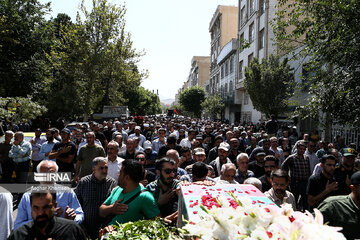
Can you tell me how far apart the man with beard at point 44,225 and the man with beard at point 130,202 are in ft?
1.85

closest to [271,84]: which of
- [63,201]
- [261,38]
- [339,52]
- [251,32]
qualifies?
[261,38]

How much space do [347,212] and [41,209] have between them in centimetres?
303

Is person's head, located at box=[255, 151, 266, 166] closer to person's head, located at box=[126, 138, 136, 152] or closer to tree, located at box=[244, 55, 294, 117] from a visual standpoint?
person's head, located at box=[126, 138, 136, 152]

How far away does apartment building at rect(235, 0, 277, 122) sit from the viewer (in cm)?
2770

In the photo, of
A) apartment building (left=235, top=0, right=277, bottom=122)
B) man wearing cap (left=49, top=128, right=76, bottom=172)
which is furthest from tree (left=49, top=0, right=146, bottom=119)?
man wearing cap (left=49, top=128, right=76, bottom=172)

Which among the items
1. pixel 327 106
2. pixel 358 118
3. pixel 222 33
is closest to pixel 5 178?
pixel 327 106

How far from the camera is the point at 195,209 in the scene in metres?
2.47

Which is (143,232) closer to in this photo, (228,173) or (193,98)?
(228,173)

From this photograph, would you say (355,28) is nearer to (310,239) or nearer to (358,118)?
(358,118)

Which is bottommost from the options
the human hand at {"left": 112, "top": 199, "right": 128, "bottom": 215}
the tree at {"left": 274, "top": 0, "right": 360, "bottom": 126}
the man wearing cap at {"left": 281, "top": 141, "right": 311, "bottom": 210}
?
the man wearing cap at {"left": 281, "top": 141, "right": 311, "bottom": 210}

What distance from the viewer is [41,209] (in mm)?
2660

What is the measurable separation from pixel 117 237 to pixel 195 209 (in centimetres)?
66

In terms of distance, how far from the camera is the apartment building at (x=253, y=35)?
27.7 meters

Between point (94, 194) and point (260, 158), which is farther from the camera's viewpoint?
point (260, 158)
